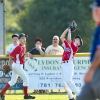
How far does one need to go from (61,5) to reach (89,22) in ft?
13.9

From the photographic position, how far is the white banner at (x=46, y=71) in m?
17.7

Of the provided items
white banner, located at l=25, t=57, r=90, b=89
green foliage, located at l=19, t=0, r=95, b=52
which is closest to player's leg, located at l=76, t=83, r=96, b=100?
white banner, located at l=25, t=57, r=90, b=89

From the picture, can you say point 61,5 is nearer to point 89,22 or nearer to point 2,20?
point 89,22

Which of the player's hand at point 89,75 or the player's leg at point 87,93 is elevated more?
the player's hand at point 89,75

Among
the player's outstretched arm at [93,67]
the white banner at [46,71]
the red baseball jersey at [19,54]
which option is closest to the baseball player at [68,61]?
the red baseball jersey at [19,54]

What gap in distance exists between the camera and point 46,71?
58.2 feet

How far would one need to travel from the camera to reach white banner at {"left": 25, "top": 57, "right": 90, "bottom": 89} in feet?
57.9

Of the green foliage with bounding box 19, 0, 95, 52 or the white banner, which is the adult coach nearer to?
the white banner

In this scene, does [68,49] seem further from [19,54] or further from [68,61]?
[19,54]

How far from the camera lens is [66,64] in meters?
13.7

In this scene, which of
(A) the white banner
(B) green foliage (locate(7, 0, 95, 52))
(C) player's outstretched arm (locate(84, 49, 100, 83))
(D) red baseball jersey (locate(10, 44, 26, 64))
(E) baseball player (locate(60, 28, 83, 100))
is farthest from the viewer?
(B) green foliage (locate(7, 0, 95, 52))

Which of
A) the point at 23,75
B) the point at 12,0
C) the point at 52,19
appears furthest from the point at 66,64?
the point at 12,0

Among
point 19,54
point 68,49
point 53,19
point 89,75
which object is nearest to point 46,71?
point 19,54

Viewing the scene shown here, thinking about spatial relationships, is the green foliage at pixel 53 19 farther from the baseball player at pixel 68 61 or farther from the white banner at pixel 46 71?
the baseball player at pixel 68 61
